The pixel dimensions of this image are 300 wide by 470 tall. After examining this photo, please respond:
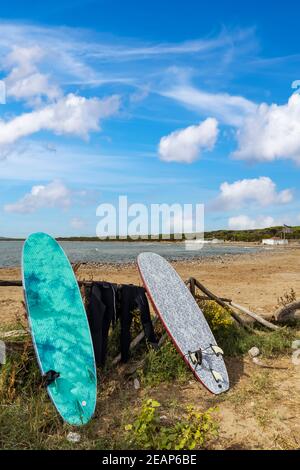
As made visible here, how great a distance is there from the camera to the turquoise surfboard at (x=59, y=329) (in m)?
4.88

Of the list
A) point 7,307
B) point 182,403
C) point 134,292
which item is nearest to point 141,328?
point 134,292

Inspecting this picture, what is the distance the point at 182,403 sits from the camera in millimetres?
5273

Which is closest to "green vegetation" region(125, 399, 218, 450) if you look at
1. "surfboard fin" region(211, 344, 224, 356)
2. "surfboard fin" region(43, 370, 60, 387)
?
"surfboard fin" region(43, 370, 60, 387)

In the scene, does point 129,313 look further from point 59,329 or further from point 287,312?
point 287,312

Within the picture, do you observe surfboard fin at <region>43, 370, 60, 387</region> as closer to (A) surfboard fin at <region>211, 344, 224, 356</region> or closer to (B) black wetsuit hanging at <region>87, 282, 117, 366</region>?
(B) black wetsuit hanging at <region>87, 282, 117, 366</region>

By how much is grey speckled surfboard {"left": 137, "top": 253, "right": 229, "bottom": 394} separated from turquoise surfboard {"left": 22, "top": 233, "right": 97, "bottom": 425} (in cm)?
116

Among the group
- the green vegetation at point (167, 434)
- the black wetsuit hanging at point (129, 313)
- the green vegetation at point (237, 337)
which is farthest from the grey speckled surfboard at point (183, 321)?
the green vegetation at point (167, 434)

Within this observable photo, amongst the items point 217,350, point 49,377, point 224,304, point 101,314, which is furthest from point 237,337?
point 49,377

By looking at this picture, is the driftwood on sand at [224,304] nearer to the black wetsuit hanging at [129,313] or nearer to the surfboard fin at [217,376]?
the black wetsuit hanging at [129,313]

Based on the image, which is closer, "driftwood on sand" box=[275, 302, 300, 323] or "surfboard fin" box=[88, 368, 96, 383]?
"surfboard fin" box=[88, 368, 96, 383]

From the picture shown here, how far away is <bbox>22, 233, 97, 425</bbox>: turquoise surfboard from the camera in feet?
16.0

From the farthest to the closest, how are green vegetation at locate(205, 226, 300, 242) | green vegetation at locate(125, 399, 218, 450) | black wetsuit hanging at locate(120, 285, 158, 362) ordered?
green vegetation at locate(205, 226, 300, 242) < black wetsuit hanging at locate(120, 285, 158, 362) < green vegetation at locate(125, 399, 218, 450)

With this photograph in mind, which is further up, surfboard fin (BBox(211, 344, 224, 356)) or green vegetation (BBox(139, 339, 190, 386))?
surfboard fin (BBox(211, 344, 224, 356))
